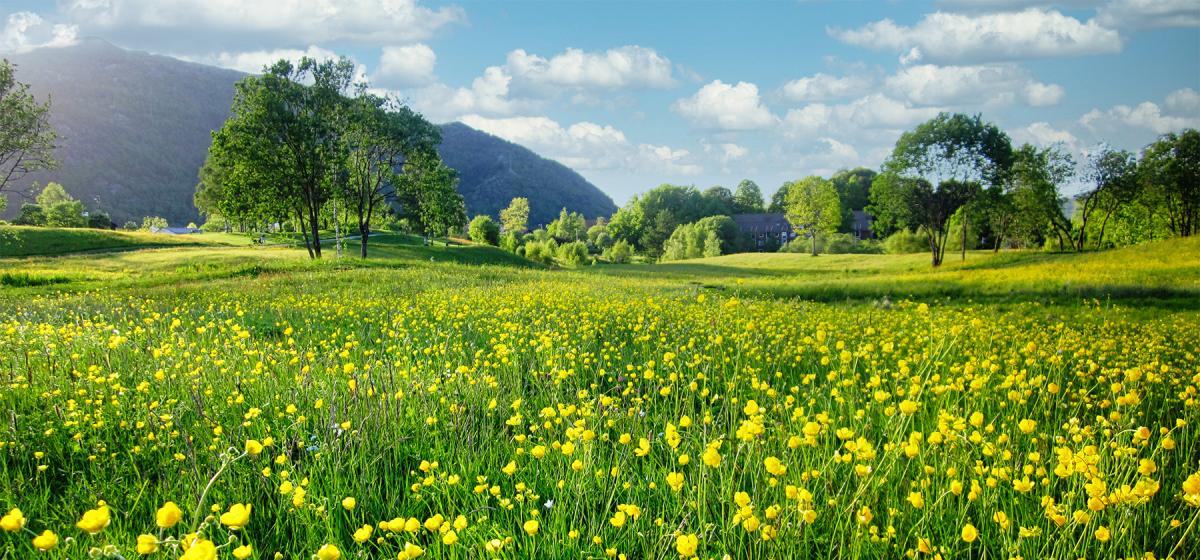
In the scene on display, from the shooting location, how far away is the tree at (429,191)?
40500 millimetres

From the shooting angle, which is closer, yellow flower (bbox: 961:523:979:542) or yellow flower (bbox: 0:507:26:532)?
yellow flower (bbox: 0:507:26:532)

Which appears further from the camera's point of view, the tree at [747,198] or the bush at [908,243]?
the tree at [747,198]

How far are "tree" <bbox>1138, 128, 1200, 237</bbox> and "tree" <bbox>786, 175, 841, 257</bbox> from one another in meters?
29.4

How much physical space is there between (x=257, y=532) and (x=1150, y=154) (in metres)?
66.4

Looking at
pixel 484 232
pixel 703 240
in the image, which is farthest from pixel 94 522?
pixel 703 240

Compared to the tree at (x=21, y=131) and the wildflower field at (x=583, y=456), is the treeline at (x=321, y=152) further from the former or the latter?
the wildflower field at (x=583, y=456)

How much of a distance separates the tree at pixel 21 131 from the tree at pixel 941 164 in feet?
175

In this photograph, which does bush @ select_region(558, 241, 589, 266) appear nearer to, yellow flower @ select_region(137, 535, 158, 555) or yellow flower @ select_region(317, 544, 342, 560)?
yellow flower @ select_region(317, 544, 342, 560)

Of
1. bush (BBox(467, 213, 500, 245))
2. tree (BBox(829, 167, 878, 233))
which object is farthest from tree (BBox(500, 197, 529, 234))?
tree (BBox(829, 167, 878, 233))

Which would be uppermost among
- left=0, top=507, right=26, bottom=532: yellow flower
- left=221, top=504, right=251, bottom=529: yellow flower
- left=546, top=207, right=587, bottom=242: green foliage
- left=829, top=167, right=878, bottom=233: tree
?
left=829, top=167, right=878, bottom=233: tree

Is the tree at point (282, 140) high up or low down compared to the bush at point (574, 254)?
up

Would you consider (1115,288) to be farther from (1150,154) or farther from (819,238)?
(819,238)

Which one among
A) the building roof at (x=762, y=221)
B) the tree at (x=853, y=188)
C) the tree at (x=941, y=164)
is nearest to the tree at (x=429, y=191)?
the tree at (x=941, y=164)

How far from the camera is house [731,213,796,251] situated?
107 m
